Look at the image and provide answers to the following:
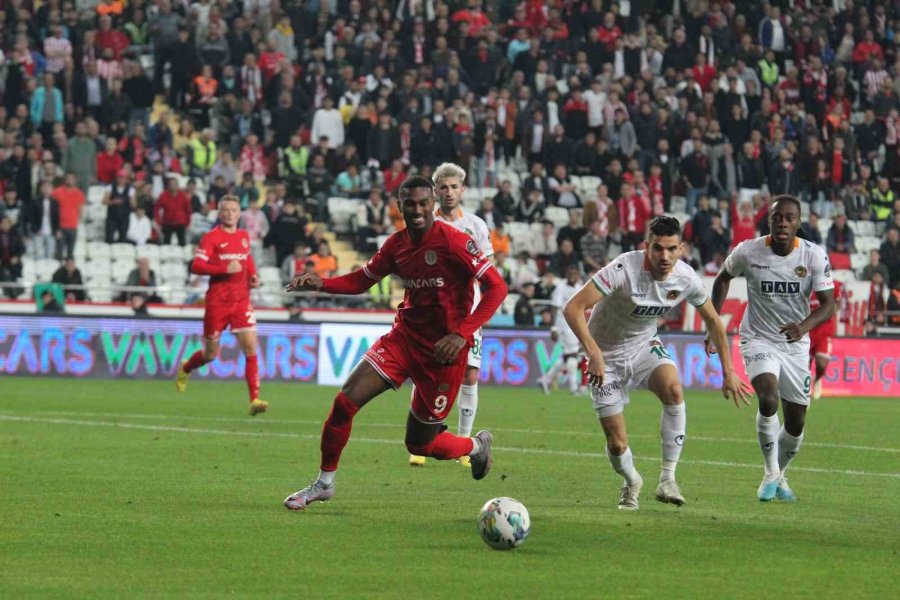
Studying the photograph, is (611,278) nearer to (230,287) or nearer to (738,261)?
(738,261)

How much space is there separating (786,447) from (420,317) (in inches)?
131

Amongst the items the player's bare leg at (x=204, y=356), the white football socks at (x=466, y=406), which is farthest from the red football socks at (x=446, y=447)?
the player's bare leg at (x=204, y=356)

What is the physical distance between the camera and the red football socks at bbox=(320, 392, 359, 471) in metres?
10.3

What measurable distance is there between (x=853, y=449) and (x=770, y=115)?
1920 centimetres

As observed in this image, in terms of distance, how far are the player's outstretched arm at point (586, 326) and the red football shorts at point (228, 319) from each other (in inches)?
397

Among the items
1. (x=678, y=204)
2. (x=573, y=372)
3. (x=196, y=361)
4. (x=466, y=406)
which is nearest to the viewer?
(x=466, y=406)

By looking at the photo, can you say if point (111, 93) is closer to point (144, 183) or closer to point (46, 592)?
point (144, 183)

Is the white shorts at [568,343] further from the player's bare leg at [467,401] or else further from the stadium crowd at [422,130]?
the player's bare leg at [467,401]

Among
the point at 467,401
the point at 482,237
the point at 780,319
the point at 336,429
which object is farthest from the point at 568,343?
the point at 336,429

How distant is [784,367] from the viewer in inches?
474

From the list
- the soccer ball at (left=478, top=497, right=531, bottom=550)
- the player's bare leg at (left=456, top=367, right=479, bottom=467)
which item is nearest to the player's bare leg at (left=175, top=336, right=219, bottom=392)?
the player's bare leg at (left=456, top=367, right=479, bottom=467)

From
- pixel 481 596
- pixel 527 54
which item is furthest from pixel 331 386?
pixel 481 596

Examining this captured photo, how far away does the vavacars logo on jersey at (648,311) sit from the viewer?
10875 mm

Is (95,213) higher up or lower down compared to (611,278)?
lower down
